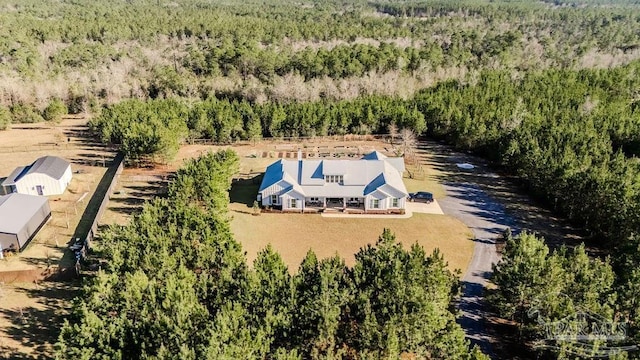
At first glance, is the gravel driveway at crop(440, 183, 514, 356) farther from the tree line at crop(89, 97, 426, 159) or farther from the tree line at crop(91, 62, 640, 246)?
the tree line at crop(89, 97, 426, 159)

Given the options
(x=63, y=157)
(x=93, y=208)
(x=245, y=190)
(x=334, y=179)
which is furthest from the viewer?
(x=63, y=157)

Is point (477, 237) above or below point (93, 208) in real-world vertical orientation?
below

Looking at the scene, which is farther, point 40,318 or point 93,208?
point 93,208

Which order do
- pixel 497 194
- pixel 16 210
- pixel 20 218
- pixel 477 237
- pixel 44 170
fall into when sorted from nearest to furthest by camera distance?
pixel 20 218 → pixel 16 210 → pixel 477 237 → pixel 44 170 → pixel 497 194

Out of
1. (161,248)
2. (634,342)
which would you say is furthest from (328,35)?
(634,342)

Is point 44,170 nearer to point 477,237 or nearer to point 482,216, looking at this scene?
point 477,237

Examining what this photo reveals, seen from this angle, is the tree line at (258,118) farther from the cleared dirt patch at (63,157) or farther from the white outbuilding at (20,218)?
the white outbuilding at (20,218)

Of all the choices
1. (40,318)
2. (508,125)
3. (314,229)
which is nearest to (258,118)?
(314,229)

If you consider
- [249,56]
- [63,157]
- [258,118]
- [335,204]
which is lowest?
[335,204]
